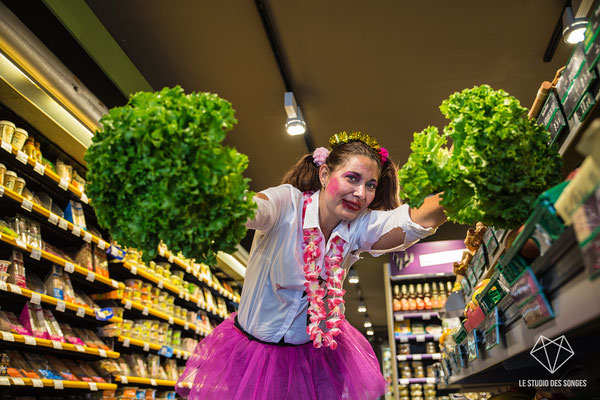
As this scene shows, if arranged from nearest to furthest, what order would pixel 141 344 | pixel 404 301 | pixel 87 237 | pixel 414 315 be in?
pixel 87 237 < pixel 141 344 < pixel 414 315 < pixel 404 301

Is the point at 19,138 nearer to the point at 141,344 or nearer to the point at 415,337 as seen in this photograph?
the point at 141,344

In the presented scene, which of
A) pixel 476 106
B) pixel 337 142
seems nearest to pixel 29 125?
pixel 337 142

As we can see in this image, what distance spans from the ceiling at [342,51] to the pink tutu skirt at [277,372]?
126 inches

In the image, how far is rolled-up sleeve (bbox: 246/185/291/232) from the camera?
1569 mm

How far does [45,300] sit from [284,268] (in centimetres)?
240

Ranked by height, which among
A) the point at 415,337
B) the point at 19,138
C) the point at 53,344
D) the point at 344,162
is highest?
the point at 19,138

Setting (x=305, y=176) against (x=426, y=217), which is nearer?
(x=426, y=217)

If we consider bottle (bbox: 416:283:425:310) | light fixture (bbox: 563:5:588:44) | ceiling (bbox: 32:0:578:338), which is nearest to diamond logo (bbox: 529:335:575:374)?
light fixture (bbox: 563:5:588:44)

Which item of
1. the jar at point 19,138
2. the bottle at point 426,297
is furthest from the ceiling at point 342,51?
the bottle at point 426,297

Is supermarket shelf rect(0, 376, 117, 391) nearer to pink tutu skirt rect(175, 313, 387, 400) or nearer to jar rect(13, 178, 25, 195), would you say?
jar rect(13, 178, 25, 195)

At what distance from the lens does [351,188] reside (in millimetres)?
1844

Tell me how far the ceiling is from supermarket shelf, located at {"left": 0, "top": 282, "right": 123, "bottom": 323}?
2.52 meters

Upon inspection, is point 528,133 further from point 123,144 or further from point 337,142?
point 337,142

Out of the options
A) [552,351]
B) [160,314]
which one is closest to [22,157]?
[160,314]
